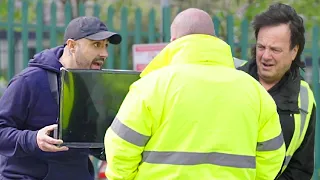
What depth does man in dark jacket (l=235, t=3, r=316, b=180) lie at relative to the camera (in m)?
4.13

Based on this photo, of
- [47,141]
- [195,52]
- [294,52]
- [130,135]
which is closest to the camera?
[130,135]

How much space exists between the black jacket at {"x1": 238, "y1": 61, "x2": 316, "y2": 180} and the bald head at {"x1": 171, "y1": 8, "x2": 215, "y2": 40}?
85 cm

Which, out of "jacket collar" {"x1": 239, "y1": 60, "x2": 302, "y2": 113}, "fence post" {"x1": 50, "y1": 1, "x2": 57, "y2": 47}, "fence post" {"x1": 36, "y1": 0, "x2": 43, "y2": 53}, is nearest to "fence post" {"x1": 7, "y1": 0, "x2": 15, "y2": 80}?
"fence post" {"x1": 36, "y1": 0, "x2": 43, "y2": 53}

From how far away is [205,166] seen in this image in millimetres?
3287

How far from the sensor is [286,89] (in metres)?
4.19

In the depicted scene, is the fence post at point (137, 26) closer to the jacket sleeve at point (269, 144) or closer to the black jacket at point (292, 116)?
the black jacket at point (292, 116)

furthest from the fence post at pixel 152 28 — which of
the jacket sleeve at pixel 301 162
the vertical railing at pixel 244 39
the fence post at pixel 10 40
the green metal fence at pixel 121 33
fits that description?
the jacket sleeve at pixel 301 162

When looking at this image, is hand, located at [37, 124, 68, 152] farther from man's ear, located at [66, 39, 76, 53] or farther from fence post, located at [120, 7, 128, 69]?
fence post, located at [120, 7, 128, 69]

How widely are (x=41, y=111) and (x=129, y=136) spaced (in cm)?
108

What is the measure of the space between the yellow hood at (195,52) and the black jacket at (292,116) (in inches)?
30.8

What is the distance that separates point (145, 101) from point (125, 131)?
0.15m

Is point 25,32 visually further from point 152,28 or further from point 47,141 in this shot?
point 47,141

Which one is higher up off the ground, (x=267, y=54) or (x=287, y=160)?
(x=267, y=54)

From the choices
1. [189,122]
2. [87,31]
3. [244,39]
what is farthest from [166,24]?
[189,122]
